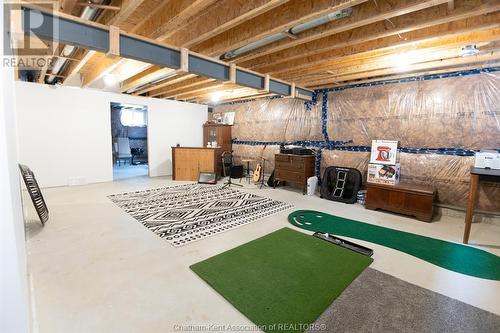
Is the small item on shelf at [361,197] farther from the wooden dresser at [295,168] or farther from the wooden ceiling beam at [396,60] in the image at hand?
the wooden ceiling beam at [396,60]

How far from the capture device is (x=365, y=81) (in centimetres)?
481

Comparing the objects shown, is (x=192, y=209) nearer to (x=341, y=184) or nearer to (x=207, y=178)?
(x=207, y=178)

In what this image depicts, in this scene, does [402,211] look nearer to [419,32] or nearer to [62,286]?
[419,32]

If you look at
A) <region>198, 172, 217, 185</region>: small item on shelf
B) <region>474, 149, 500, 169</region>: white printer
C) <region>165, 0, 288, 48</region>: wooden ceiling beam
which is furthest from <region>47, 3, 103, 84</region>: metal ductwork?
A: <region>474, 149, 500, 169</region>: white printer

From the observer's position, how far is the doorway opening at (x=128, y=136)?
9523 mm

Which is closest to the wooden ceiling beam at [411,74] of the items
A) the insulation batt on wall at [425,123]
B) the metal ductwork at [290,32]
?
the insulation batt on wall at [425,123]

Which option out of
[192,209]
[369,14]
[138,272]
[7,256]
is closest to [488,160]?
[369,14]

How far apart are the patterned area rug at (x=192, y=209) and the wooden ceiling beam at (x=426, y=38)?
256 centimetres

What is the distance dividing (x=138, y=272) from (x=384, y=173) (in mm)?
4299

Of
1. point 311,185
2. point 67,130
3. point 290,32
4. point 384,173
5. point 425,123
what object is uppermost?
point 290,32

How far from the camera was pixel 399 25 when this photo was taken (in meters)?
2.55

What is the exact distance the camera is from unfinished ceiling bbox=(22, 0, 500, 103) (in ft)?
7.36

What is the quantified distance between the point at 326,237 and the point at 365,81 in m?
3.50

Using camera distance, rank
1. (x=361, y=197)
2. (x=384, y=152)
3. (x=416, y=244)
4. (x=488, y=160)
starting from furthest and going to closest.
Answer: (x=361, y=197)
(x=384, y=152)
(x=488, y=160)
(x=416, y=244)
